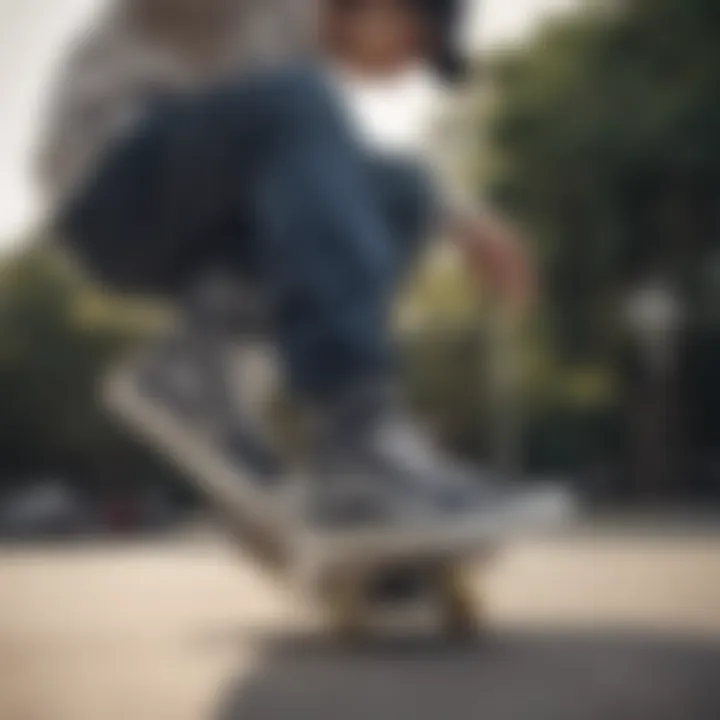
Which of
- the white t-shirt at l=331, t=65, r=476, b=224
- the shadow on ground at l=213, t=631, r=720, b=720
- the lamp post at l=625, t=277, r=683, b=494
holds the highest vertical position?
the white t-shirt at l=331, t=65, r=476, b=224

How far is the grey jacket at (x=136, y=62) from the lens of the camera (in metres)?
0.95

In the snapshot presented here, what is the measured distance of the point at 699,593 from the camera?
3.24 ft

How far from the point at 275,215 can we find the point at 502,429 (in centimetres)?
19

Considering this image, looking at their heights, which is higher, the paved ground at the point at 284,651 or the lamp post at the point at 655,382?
the lamp post at the point at 655,382

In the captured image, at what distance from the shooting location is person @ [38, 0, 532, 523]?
95 centimetres

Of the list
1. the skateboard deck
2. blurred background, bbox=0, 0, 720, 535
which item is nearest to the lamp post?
blurred background, bbox=0, 0, 720, 535

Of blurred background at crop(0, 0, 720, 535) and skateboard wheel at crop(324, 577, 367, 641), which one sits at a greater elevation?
blurred background at crop(0, 0, 720, 535)

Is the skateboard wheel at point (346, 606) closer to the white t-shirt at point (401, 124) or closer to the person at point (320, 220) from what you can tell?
the person at point (320, 220)

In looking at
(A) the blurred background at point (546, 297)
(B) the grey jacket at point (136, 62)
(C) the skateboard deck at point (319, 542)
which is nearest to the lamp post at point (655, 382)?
(A) the blurred background at point (546, 297)

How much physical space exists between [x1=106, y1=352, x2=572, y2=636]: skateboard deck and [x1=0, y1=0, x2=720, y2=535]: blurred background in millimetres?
21

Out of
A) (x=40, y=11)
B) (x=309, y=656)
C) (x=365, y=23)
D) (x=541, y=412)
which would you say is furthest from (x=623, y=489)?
(x=40, y=11)

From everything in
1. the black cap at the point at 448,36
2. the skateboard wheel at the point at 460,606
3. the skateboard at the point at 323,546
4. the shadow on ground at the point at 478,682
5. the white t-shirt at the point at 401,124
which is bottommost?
the shadow on ground at the point at 478,682

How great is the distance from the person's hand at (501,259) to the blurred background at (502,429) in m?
0.01

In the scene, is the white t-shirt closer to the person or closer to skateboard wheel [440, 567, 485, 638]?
the person
